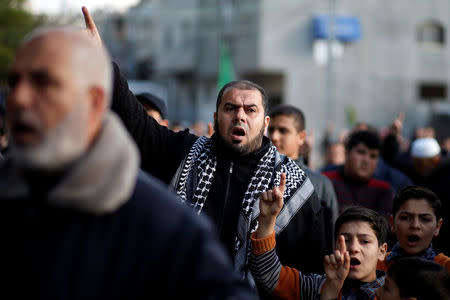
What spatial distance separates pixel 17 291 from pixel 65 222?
24 cm

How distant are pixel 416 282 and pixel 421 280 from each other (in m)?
0.03

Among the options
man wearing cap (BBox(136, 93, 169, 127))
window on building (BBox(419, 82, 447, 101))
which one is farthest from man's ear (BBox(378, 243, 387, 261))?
window on building (BBox(419, 82, 447, 101))

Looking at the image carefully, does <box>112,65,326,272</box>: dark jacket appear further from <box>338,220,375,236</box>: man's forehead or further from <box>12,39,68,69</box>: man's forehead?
<box>12,39,68,69</box>: man's forehead

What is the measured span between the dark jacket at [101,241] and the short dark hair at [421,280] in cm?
162

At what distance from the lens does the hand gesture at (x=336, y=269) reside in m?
3.57

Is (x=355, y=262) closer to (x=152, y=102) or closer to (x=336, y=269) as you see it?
(x=336, y=269)

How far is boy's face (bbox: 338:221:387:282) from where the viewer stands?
3.96 meters

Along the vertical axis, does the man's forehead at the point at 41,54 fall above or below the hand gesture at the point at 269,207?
above

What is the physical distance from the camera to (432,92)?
3588 cm

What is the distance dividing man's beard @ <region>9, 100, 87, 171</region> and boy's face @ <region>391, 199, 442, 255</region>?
3051 mm

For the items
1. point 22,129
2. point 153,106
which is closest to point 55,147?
point 22,129

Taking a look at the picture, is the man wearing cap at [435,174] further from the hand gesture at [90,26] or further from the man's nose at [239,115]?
the hand gesture at [90,26]

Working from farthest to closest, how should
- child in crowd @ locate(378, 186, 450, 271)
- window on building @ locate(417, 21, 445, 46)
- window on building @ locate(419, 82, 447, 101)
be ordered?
window on building @ locate(419, 82, 447, 101) < window on building @ locate(417, 21, 445, 46) < child in crowd @ locate(378, 186, 450, 271)

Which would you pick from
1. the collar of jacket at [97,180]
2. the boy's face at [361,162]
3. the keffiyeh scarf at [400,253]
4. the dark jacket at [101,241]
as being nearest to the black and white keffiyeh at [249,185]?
the keffiyeh scarf at [400,253]
